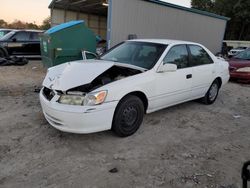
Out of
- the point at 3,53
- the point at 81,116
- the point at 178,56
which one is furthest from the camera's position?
the point at 3,53

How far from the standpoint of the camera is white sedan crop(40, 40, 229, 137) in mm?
3521

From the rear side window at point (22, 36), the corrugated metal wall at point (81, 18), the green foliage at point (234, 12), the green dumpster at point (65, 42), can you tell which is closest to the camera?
the green dumpster at point (65, 42)

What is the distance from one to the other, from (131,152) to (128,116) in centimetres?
61

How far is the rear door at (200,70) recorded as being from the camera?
17.3 feet

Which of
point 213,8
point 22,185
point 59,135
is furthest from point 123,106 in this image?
point 213,8

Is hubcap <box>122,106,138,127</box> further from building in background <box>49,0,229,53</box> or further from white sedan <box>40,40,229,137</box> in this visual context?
building in background <box>49,0,229,53</box>

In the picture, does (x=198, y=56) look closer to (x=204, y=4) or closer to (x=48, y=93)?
(x=48, y=93)

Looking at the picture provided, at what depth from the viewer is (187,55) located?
516cm

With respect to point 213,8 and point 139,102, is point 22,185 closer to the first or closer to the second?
point 139,102

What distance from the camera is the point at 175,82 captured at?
4715mm

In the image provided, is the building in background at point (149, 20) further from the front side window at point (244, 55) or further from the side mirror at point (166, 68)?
the side mirror at point (166, 68)

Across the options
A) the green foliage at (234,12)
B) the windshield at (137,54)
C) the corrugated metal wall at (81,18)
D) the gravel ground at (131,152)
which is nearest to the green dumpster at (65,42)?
the gravel ground at (131,152)

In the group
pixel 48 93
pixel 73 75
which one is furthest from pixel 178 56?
pixel 48 93

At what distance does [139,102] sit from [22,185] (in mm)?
2047
